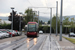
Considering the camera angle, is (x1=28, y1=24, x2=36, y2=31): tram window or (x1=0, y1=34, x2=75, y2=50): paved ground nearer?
(x1=0, y1=34, x2=75, y2=50): paved ground

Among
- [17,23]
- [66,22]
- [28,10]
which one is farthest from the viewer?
[28,10]

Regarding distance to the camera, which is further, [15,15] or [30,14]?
[30,14]

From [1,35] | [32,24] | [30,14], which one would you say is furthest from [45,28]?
[1,35]

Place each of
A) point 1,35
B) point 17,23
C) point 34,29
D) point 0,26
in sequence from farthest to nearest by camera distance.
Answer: point 0,26, point 17,23, point 34,29, point 1,35

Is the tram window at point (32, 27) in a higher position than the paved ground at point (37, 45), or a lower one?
higher

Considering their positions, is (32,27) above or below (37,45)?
above

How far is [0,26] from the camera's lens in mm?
67188

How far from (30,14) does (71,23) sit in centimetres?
2275

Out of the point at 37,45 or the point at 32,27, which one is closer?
the point at 37,45

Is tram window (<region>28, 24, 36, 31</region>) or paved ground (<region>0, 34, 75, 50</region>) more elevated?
tram window (<region>28, 24, 36, 31</region>)

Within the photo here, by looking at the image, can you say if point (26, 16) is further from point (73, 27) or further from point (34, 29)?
point (34, 29)

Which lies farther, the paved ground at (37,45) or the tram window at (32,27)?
the tram window at (32,27)

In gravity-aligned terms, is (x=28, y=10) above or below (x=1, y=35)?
above

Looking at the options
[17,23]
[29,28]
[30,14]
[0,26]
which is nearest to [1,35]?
[29,28]
